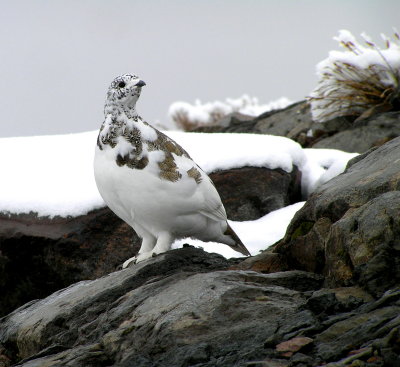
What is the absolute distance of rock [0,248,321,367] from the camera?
2.60 meters

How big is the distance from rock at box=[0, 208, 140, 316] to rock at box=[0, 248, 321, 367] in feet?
4.73

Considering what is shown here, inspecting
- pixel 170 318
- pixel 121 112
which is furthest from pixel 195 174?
pixel 170 318

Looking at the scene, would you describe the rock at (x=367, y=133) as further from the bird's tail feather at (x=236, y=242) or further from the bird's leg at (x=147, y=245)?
the bird's leg at (x=147, y=245)

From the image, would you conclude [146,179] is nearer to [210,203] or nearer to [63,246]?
[210,203]

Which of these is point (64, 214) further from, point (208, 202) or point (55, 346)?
point (55, 346)

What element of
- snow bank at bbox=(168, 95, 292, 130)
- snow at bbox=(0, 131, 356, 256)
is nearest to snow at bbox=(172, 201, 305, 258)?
snow at bbox=(0, 131, 356, 256)

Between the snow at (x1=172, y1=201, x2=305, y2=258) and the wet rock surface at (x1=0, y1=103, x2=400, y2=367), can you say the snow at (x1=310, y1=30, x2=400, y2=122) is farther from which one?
the wet rock surface at (x1=0, y1=103, x2=400, y2=367)

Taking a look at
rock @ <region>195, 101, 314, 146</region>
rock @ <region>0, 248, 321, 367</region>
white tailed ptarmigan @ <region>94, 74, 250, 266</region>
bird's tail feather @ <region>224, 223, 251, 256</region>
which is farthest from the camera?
rock @ <region>195, 101, 314, 146</region>

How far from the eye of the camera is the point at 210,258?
3787mm

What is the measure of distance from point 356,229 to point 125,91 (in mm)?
1553

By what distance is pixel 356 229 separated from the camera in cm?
286

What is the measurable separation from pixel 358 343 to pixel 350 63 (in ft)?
17.6

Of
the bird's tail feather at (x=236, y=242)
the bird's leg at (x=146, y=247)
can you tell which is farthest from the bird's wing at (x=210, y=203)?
the bird's leg at (x=146, y=247)

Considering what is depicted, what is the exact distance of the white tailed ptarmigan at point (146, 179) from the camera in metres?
3.67
